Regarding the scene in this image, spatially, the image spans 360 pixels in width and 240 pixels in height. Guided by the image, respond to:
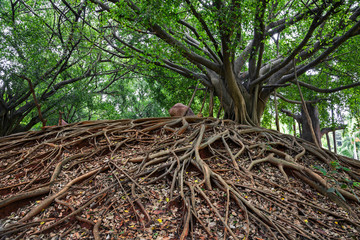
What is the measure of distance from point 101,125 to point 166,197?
2887mm

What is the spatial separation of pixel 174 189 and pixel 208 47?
12.4ft

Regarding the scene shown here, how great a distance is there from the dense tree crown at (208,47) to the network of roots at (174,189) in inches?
85.9

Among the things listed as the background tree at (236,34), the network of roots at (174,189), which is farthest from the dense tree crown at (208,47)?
the network of roots at (174,189)

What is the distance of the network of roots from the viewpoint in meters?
2.26

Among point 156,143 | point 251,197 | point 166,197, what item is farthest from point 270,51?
point 166,197

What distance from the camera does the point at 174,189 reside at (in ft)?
9.14

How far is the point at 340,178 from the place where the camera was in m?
3.29

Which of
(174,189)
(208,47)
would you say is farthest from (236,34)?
(174,189)

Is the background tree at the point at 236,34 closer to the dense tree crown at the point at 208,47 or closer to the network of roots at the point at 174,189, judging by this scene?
the dense tree crown at the point at 208,47

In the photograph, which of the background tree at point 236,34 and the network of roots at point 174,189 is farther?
the background tree at point 236,34

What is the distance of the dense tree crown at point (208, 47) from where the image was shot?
14.2 feet

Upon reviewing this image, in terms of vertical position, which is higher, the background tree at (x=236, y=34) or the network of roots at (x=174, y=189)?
the background tree at (x=236, y=34)

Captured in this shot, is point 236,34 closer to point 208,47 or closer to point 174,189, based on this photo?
point 208,47

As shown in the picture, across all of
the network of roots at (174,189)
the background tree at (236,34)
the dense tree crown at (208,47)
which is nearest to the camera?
the network of roots at (174,189)
